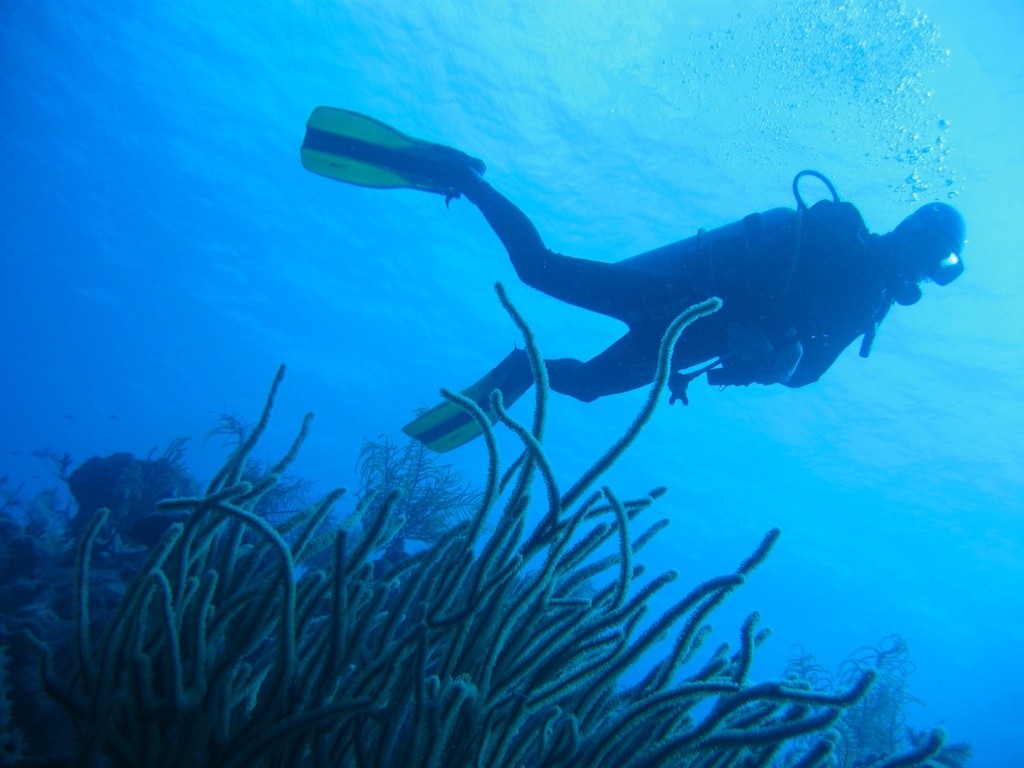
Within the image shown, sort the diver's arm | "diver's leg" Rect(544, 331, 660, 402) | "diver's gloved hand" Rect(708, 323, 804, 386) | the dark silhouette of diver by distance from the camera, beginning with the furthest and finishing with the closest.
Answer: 1. "diver's leg" Rect(544, 331, 660, 402)
2. the diver's arm
3. the dark silhouette of diver
4. "diver's gloved hand" Rect(708, 323, 804, 386)

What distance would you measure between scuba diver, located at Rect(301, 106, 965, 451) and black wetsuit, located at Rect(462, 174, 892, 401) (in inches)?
0.4

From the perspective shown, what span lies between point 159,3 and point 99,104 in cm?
728

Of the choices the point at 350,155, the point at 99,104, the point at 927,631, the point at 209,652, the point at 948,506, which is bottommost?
the point at 209,652

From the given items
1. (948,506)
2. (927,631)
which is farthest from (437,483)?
(927,631)

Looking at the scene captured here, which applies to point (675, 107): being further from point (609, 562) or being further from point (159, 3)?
point (159, 3)

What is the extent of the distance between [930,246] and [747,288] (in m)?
1.65

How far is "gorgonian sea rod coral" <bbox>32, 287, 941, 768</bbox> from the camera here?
144 centimetres

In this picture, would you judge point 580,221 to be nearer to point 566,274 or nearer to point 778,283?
point 566,274

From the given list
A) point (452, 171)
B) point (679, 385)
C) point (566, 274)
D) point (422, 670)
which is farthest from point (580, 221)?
point (422, 670)

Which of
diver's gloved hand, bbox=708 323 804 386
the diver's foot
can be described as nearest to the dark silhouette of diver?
diver's gloved hand, bbox=708 323 804 386

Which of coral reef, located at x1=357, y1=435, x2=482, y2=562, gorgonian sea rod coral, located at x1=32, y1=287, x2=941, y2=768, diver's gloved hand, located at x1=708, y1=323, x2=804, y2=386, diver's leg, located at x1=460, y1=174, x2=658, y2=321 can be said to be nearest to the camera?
gorgonian sea rod coral, located at x1=32, y1=287, x2=941, y2=768

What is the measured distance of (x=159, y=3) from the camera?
63.5ft

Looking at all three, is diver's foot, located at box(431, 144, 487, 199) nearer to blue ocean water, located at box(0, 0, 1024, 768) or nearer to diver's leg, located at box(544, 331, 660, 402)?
diver's leg, located at box(544, 331, 660, 402)

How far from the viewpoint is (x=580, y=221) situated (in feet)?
61.8
